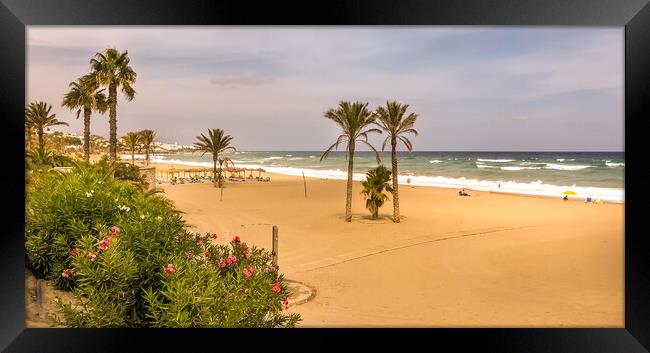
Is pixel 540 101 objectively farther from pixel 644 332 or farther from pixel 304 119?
pixel 644 332

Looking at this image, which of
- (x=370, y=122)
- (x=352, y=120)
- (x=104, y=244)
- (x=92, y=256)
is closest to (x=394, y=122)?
(x=370, y=122)

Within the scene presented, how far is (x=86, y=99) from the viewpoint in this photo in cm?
1709

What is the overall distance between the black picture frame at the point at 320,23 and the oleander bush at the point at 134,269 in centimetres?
19

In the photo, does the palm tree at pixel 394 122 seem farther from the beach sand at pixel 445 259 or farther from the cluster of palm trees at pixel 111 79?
the cluster of palm trees at pixel 111 79

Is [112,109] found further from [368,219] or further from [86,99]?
[368,219]

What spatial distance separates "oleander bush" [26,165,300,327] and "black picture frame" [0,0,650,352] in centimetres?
19

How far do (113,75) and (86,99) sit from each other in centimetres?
235

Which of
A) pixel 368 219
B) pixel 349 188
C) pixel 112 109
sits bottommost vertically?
pixel 368 219

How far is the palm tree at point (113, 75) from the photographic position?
15392 millimetres

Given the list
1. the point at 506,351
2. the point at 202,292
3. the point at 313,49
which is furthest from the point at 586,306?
the point at 313,49

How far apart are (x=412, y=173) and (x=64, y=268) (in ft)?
120

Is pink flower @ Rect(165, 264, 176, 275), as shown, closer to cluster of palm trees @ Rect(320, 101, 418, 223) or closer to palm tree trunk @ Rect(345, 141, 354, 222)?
cluster of palm trees @ Rect(320, 101, 418, 223)

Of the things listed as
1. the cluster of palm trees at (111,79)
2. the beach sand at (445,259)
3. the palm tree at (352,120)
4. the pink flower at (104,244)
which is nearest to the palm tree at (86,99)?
the cluster of palm trees at (111,79)

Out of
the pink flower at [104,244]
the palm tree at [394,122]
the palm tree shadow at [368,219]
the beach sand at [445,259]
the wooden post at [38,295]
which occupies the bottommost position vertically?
the beach sand at [445,259]
